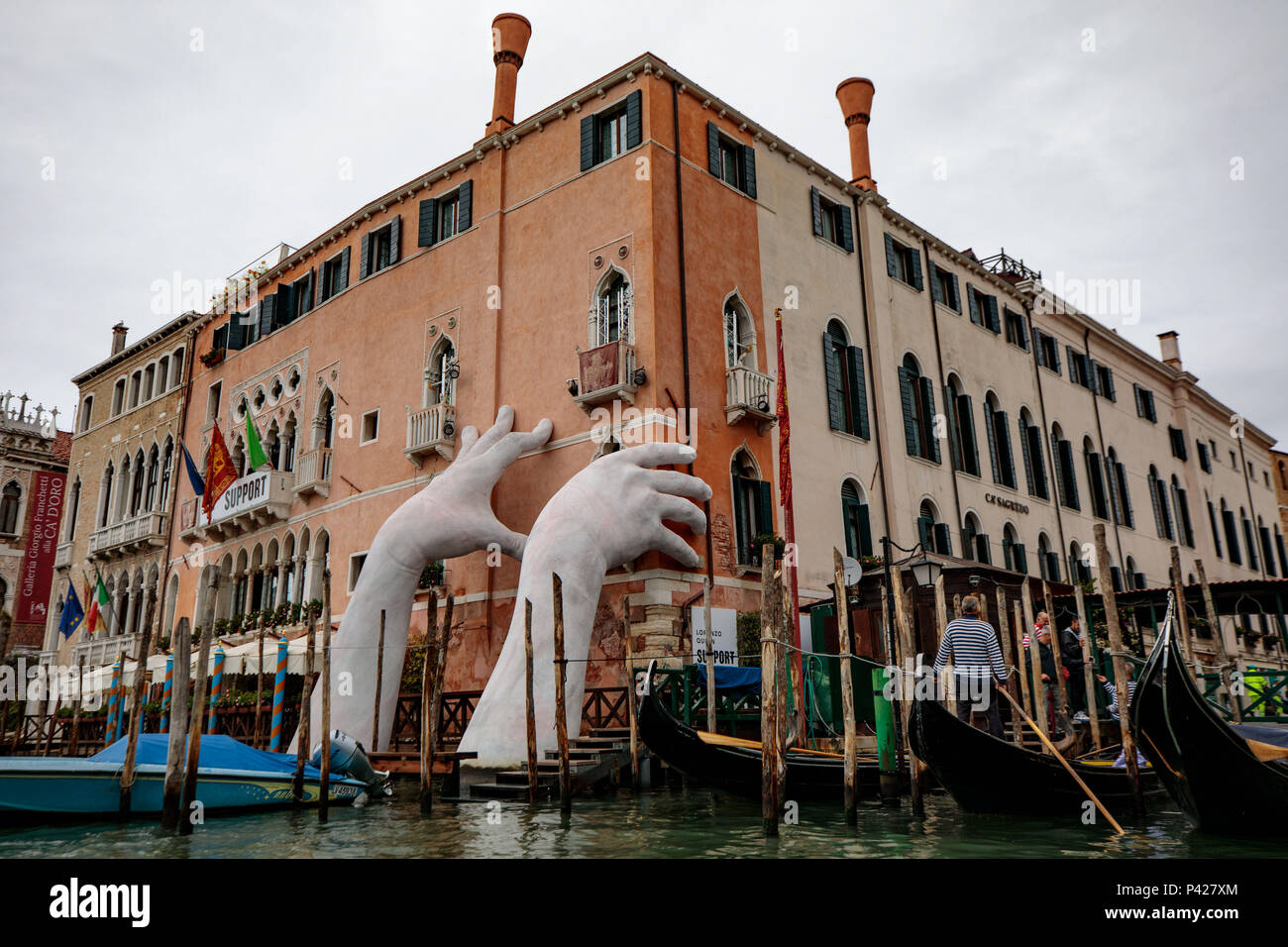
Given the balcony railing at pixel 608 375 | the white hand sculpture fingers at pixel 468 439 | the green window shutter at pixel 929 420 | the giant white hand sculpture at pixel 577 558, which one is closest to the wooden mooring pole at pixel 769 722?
the giant white hand sculpture at pixel 577 558

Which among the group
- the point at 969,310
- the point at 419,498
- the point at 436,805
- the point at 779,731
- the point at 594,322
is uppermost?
the point at 969,310

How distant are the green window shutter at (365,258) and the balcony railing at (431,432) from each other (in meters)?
4.11

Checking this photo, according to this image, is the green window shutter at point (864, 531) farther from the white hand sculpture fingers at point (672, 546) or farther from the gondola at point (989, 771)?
the gondola at point (989, 771)

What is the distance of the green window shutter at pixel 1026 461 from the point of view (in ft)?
67.9

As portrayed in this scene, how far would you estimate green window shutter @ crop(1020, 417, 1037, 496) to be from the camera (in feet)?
67.9

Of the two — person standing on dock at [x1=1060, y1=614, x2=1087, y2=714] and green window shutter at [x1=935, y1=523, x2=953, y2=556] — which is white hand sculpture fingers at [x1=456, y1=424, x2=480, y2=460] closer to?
green window shutter at [x1=935, y1=523, x2=953, y2=556]

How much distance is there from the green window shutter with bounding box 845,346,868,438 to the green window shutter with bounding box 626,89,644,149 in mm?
5034

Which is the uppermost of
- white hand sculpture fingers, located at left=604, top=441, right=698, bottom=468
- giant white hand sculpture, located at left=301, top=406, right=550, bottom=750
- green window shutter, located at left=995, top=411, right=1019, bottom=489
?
green window shutter, located at left=995, top=411, right=1019, bottom=489

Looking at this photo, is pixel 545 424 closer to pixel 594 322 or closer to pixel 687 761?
pixel 594 322

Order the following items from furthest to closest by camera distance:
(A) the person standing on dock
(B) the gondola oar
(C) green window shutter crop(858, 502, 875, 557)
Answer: (C) green window shutter crop(858, 502, 875, 557) < (A) the person standing on dock < (B) the gondola oar

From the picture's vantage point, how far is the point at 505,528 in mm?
13875

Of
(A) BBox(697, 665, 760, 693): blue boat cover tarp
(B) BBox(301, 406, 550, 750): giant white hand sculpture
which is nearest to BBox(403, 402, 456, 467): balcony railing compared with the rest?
(B) BBox(301, 406, 550, 750): giant white hand sculpture
